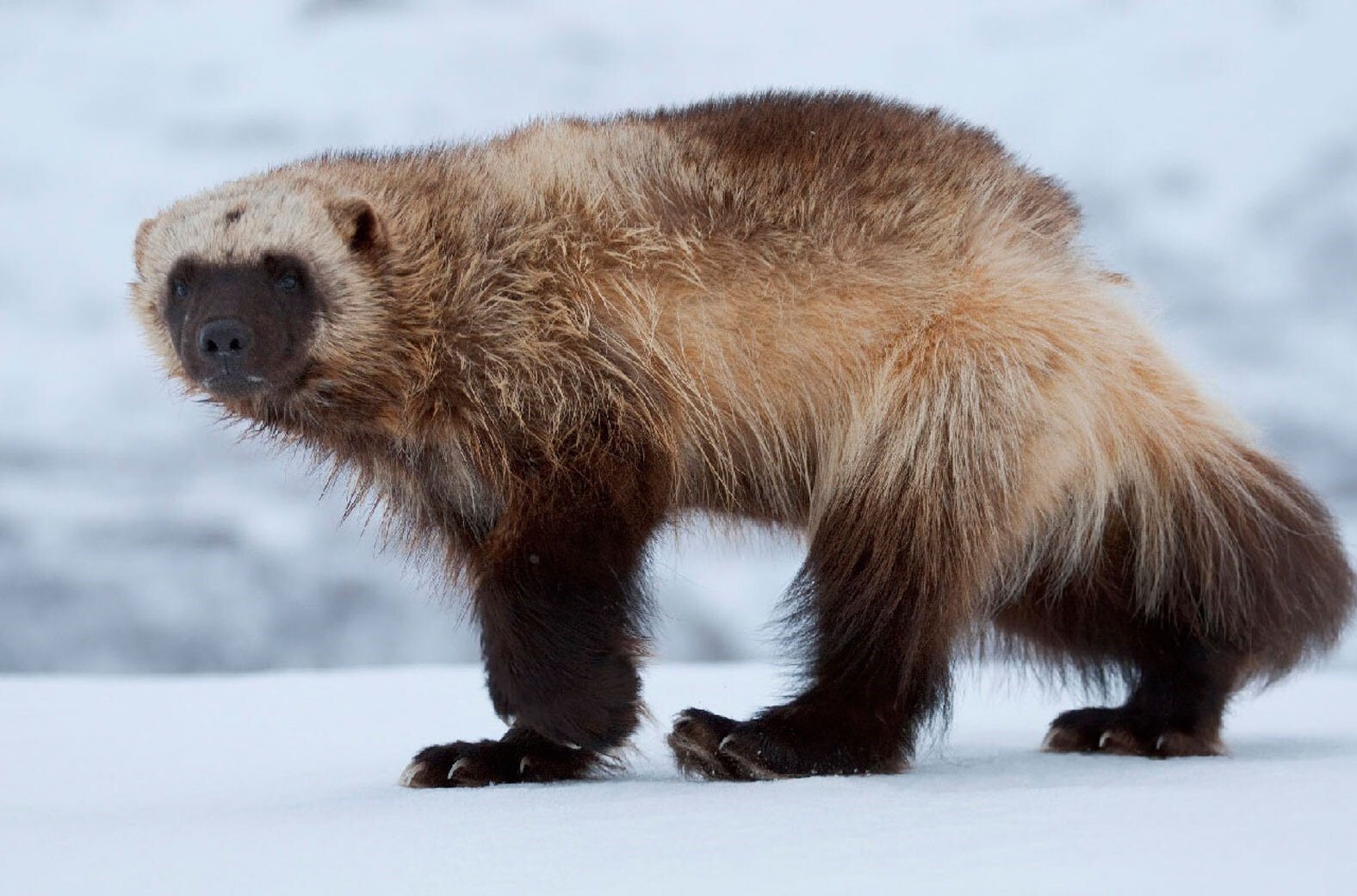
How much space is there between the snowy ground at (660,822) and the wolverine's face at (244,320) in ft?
2.61

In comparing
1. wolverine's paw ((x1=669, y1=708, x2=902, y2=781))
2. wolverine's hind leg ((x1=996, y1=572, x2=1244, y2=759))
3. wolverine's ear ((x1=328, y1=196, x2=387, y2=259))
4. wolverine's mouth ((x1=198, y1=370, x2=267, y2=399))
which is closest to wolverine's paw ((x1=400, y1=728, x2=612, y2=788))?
wolverine's paw ((x1=669, y1=708, x2=902, y2=781))

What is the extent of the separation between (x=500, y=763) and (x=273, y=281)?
41.7 inches

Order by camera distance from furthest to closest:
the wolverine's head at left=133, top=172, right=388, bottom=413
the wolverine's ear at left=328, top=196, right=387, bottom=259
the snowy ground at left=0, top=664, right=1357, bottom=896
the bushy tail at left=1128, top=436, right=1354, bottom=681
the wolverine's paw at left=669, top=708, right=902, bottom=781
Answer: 1. the bushy tail at left=1128, top=436, right=1354, bottom=681
2. the wolverine's ear at left=328, top=196, right=387, bottom=259
3. the wolverine's head at left=133, top=172, right=388, bottom=413
4. the wolverine's paw at left=669, top=708, right=902, bottom=781
5. the snowy ground at left=0, top=664, right=1357, bottom=896

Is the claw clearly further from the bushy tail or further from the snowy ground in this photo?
the bushy tail

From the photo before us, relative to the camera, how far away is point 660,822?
234cm

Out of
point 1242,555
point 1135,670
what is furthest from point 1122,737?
point 1242,555

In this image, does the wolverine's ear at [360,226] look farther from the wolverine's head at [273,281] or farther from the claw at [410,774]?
the claw at [410,774]

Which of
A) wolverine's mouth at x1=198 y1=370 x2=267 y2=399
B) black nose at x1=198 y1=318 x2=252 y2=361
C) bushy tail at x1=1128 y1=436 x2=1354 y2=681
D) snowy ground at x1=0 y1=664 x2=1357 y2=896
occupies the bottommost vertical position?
snowy ground at x1=0 y1=664 x2=1357 y2=896

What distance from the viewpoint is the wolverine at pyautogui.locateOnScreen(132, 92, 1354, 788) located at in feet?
9.86

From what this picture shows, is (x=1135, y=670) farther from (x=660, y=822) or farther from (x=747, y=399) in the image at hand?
(x=660, y=822)

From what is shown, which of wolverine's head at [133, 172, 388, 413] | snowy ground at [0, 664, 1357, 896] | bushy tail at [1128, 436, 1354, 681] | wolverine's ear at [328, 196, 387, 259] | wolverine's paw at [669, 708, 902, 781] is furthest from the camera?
bushy tail at [1128, 436, 1354, 681]

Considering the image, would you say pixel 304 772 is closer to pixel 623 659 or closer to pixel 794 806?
pixel 623 659

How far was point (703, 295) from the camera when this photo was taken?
319 cm

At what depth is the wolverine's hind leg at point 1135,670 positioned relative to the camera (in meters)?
3.45
